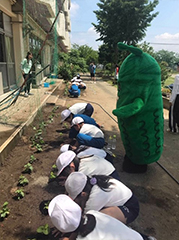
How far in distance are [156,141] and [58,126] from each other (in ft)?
10.2

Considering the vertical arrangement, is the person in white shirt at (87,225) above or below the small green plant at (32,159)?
above

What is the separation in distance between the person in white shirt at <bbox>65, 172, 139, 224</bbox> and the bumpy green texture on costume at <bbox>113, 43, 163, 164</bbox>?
3.58 feet

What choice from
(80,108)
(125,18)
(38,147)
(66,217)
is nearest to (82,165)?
(66,217)

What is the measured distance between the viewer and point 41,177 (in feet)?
10.6

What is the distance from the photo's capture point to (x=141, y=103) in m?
2.92

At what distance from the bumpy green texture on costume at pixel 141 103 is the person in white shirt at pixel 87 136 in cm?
55

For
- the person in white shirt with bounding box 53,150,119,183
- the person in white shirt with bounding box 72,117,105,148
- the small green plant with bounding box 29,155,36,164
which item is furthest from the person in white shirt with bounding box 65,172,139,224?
the small green plant with bounding box 29,155,36,164

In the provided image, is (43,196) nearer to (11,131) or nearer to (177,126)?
(11,131)

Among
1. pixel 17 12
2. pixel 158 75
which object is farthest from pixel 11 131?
pixel 17 12

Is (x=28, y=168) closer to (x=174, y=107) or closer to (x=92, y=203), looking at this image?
(x=92, y=203)

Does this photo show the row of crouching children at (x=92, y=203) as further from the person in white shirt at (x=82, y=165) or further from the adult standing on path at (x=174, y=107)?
the adult standing on path at (x=174, y=107)

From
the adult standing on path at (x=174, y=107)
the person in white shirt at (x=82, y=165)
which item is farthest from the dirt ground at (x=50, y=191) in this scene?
the adult standing on path at (x=174, y=107)

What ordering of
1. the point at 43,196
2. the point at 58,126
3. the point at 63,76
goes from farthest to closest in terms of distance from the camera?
the point at 63,76 < the point at 58,126 < the point at 43,196

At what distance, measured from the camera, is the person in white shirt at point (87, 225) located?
1.59m
